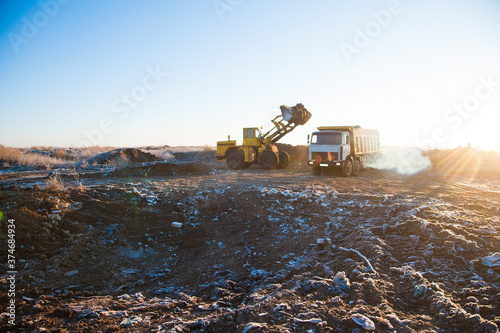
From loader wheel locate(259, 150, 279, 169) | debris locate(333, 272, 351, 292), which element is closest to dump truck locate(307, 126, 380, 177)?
loader wheel locate(259, 150, 279, 169)

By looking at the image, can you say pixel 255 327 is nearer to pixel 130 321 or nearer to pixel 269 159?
pixel 130 321

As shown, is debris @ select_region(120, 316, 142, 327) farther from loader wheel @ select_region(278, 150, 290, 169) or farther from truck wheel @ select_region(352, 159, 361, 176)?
loader wheel @ select_region(278, 150, 290, 169)

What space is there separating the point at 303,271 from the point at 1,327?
3866 mm

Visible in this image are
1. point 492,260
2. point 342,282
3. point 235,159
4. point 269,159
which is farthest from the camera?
point 235,159

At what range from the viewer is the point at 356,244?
5.30 m

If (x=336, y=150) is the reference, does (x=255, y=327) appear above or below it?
below

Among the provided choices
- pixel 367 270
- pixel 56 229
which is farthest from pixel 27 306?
pixel 367 270

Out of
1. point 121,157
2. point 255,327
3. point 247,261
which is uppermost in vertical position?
point 121,157

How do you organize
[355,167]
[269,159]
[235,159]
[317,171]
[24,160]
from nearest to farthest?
[317,171]
[355,167]
[269,159]
[235,159]
[24,160]

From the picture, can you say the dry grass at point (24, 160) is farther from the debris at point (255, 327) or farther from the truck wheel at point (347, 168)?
the debris at point (255, 327)

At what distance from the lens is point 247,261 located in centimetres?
546

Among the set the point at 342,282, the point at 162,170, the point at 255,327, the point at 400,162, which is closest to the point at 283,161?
the point at 162,170

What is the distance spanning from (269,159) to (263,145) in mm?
1091

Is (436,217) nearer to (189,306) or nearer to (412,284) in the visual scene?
(412,284)
